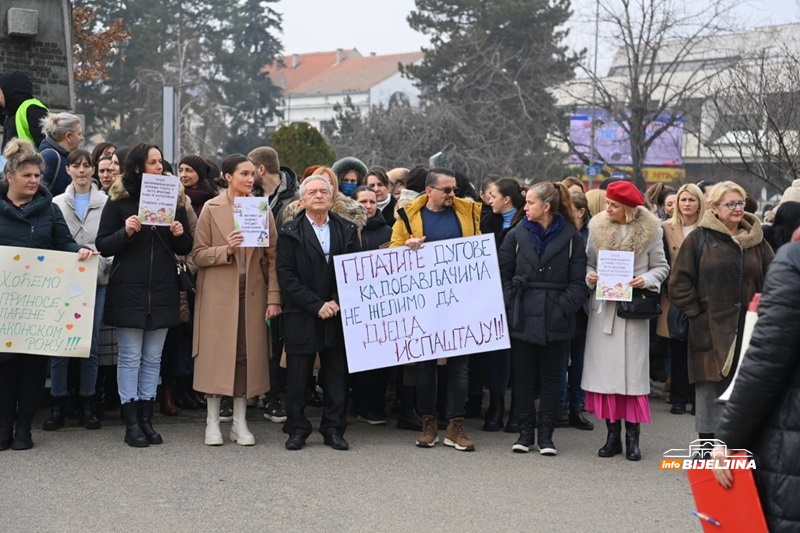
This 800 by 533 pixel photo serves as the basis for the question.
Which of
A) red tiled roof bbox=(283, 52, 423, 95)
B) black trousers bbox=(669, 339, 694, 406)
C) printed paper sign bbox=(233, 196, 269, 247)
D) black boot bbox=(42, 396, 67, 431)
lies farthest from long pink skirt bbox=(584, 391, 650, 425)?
red tiled roof bbox=(283, 52, 423, 95)

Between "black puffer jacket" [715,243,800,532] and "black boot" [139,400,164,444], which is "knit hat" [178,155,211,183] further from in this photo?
"black puffer jacket" [715,243,800,532]

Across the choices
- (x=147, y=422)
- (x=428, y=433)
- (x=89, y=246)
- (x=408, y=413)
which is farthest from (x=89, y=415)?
(x=428, y=433)

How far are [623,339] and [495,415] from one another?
1466 millimetres

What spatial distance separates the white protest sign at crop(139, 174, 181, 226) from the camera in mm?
7730

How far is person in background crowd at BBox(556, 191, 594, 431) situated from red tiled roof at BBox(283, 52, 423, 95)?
89975 mm

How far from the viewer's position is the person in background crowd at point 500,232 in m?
9.05

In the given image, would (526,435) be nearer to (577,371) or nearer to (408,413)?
(408,413)

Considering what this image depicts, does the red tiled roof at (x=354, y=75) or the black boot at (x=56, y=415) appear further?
the red tiled roof at (x=354, y=75)

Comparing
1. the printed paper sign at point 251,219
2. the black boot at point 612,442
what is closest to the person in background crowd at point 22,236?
the printed paper sign at point 251,219

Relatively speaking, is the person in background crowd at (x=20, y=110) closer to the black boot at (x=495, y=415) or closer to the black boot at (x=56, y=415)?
the black boot at (x=56, y=415)

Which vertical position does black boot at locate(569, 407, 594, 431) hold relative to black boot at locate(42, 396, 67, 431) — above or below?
below

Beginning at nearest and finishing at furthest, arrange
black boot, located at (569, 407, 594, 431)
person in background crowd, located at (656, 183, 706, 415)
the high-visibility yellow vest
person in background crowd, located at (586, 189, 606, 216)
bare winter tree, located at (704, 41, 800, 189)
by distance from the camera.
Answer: black boot, located at (569, 407, 594, 431)
person in background crowd, located at (656, 183, 706, 415)
person in background crowd, located at (586, 189, 606, 216)
the high-visibility yellow vest
bare winter tree, located at (704, 41, 800, 189)

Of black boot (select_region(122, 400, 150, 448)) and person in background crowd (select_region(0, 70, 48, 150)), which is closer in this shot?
black boot (select_region(122, 400, 150, 448))

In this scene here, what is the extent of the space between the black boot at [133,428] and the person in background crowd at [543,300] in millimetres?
2852
